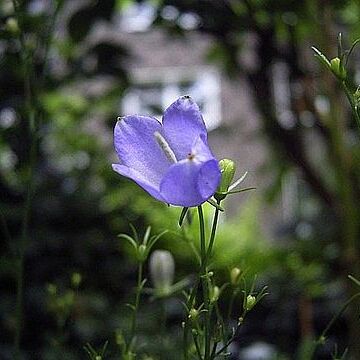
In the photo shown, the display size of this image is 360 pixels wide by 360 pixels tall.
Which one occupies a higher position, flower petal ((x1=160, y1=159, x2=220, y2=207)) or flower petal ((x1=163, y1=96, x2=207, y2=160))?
flower petal ((x1=163, y1=96, x2=207, y2=160))

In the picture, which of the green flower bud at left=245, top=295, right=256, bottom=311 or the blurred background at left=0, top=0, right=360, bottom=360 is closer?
the green flower bud at left=245, top=295, right=256, bottom=311

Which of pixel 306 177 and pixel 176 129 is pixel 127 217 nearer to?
pixel 306 177

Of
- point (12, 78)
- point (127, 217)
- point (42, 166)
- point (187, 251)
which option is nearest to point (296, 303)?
point (187, 251)

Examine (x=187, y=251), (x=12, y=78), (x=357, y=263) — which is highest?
(x=12, y=78)

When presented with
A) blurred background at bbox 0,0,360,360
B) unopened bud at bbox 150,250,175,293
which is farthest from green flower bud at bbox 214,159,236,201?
blurred background at bbox 0,0,360,360

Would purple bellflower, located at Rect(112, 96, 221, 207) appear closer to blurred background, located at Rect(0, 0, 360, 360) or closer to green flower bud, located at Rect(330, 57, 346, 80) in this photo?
green flower bud, located at Rect(330, 57, 346, 80)

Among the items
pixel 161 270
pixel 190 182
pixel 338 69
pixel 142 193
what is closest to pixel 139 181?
pixel 190 182
